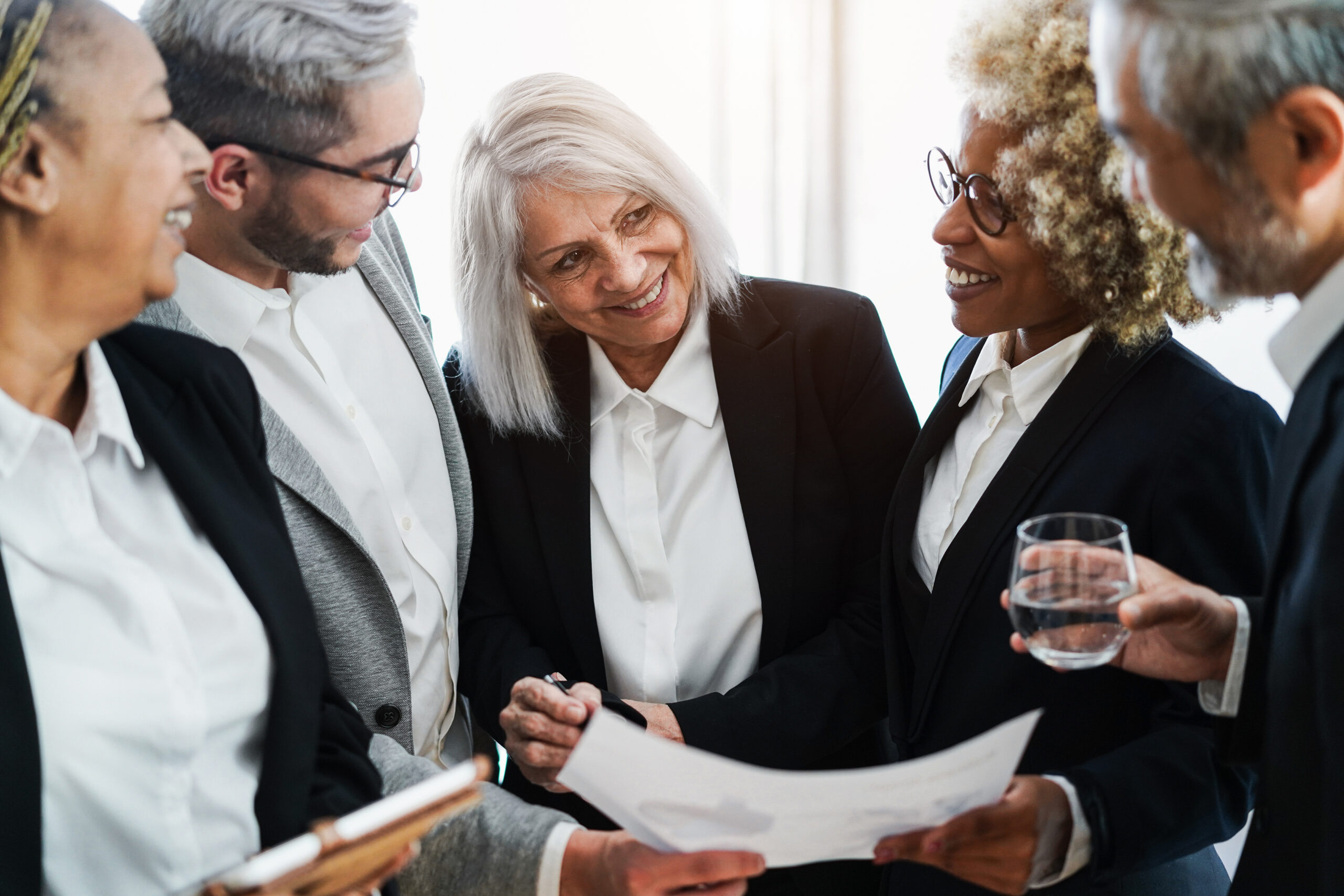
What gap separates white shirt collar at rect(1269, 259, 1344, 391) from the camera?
0.98 meters

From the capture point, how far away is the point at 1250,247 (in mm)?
998

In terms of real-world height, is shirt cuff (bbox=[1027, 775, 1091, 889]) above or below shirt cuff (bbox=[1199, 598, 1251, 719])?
below

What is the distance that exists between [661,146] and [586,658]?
83 cm

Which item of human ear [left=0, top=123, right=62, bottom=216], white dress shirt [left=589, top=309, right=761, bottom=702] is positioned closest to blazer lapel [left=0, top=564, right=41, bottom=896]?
human ear [left=0, top=123, right=62, bottom=216]

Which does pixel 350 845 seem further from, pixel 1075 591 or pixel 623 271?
pixel 623 271

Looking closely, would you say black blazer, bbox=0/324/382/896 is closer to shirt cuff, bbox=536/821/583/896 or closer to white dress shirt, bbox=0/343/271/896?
white dress shirt, bbox=0/343/271/896

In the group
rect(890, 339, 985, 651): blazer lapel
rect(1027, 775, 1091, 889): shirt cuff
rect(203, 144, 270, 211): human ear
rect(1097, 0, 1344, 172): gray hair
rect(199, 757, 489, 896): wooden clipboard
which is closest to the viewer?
rect(199, 757, 489, 896): wooden clipboard

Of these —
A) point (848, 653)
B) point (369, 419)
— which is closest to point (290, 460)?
point (369, 419)

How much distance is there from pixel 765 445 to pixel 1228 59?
931 mm

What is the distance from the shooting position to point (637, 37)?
368 cm

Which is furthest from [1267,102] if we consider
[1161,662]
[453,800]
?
[453,800]

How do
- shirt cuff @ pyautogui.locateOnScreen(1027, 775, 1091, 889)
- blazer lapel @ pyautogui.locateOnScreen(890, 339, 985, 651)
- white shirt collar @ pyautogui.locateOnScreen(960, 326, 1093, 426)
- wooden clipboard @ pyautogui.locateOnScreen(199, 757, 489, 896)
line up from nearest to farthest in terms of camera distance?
wooden clipboard @ pyautogui.locateOnScreen(199, 757, 489, 896) → shirt cuff @ pyautogui.locateOnScreen(1027, 775, 1091, 889) → white shirt collar @ pyautogui.locateOnScreen(960, 326, 1093, 426) → blazer lapel @ pyautogui.locateOnScreen(890, 339, 985, 651)

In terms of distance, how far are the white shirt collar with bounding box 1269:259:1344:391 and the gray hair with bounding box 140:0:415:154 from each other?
1.12m

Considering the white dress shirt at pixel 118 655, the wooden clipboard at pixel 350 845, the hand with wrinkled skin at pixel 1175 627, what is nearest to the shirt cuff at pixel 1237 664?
the hand with wrinkled skin at pixel 1175 627
